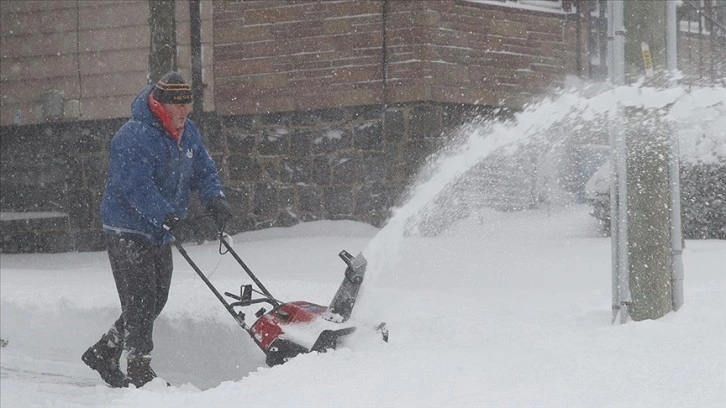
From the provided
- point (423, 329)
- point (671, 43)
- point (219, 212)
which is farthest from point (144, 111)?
point (671, 43)

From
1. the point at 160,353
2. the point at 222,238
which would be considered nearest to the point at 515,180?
the point at 160,353

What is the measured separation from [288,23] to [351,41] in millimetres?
783

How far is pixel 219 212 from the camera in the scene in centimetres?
643

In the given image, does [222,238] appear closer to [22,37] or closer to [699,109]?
[699,109]

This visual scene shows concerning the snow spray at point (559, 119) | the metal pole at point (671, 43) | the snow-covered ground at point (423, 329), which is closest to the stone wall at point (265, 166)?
the snow-covered ground at point (423, 329)

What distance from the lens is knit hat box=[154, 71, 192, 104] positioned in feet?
20.6

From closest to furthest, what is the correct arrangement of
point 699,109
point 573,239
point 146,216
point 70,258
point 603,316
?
point 146,216 < point 603,316 < point 699,109 < point 573,239 < point 70,258

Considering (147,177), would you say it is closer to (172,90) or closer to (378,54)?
(172,90)

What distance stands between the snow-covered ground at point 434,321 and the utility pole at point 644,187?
0.15 meters

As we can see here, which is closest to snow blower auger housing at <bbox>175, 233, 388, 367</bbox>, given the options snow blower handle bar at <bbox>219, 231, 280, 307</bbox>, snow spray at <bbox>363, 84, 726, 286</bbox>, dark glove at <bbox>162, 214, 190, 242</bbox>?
snow blower handle bar at <bbox>219, 231, 280, 307</bbox>

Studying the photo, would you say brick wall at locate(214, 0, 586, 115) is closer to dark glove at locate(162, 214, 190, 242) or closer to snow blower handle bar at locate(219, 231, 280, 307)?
snow blower handle bar at locate(219, 231, 280, 307)

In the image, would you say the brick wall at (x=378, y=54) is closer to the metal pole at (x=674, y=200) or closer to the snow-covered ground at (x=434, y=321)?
the snow-covered ground at (x=434, y=321)

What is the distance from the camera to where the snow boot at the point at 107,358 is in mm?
6748

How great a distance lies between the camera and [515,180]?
12195 millimetres
